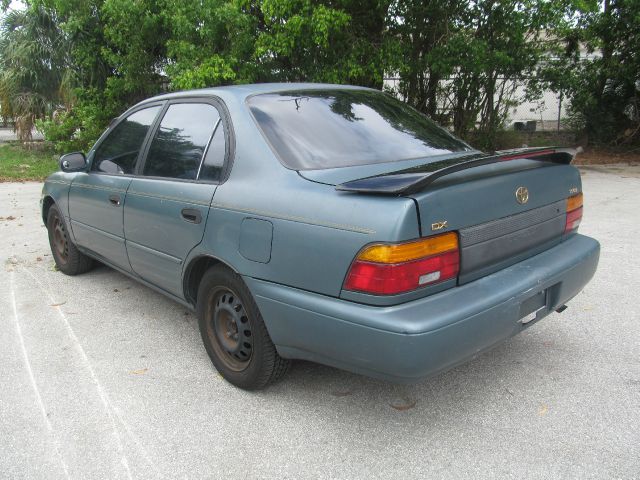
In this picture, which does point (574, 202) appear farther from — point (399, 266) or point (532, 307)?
point (399, 266)

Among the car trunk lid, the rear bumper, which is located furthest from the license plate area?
the car trunk lid

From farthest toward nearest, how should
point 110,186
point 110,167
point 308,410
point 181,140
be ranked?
point 110,167 → point 110,186 → point 181,140 → point 308,410

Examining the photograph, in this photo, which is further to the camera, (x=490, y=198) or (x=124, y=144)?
(x=124, y=144)

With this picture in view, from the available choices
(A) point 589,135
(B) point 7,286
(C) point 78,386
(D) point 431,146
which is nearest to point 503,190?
(D) point 431,146

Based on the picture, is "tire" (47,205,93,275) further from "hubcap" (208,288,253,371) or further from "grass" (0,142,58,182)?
"grass" (0,142,58,182)

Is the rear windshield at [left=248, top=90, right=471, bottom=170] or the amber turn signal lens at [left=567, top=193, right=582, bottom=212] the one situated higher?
the rear windshield at [left=248, top=90, right=471, bottom=170]

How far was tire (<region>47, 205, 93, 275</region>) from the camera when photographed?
16.5 feet

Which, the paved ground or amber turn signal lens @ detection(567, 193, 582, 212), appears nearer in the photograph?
the paved ground

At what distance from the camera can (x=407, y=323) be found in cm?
214

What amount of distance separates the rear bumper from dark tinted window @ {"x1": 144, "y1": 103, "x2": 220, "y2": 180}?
3.32 feet

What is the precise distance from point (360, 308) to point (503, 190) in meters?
0.92

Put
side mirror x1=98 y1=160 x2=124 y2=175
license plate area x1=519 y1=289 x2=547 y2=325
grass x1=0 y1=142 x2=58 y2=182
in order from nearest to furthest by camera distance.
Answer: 1. license plate area x1=519 y1=289 x2=547 y2=325
2. side mirror x1=98 y1=160 x2=124 y2=175
3. grass x1=0 y1=142 x2=58 y2=182

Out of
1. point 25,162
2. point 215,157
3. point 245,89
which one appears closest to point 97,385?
point 215,157

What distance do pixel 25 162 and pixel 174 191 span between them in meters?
12.5
